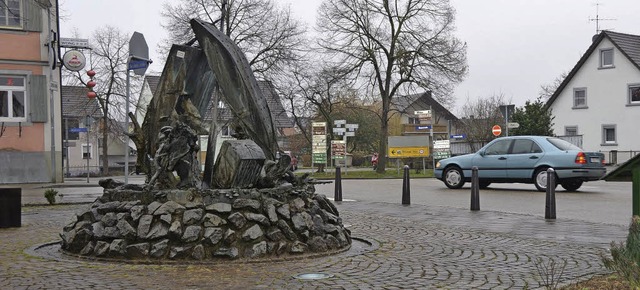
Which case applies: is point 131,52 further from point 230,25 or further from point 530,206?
point 230,25

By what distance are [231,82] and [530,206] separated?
805 centimetres

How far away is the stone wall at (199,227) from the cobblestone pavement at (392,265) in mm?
266

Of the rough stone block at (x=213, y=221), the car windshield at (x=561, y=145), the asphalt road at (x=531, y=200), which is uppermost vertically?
the car windshield at (x=561, y=145)

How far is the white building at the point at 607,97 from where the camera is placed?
4606 cm

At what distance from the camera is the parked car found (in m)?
17.8

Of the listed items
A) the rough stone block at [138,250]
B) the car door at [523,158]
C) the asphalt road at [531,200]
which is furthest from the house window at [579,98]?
the rough stone block at [138,250]

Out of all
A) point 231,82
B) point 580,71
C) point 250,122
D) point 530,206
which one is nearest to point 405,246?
point 250,122

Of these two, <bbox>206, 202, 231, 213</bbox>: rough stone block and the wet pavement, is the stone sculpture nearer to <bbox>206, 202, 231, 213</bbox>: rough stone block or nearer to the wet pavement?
<bbox>206, 202, 231, 213</bbox>: rough stone block

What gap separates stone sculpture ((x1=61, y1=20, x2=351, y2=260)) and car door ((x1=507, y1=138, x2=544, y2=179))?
10950mm

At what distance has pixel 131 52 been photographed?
13.5m

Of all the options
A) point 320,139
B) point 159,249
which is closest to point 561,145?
point 159,249

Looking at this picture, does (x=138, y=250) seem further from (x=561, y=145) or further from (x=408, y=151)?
(x=408, y=151)

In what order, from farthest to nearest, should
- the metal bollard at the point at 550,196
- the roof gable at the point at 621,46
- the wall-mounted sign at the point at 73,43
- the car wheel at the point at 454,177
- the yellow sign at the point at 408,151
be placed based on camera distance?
the roof gable at the point at 621,46
the yellow sign at the point at 408,151
the wall-mounted sign at the point at 73,43
the car wheel at the point at 454,177
the metal bollard at the point at 550,196

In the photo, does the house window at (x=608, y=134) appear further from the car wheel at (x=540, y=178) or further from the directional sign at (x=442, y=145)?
the car wheel at (x=540, y=178)
